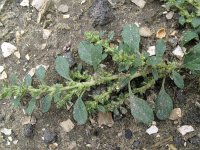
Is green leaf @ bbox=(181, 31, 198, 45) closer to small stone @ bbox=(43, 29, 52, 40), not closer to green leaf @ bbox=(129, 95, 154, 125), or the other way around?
green leaf @ bbox=(129, 95, 154, 125)

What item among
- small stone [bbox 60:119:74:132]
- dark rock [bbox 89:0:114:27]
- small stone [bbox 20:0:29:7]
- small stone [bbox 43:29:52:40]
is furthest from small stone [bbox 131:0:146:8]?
small stone [bbox 60:119:74:132]

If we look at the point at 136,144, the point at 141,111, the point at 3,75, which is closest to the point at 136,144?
the point at 136,144

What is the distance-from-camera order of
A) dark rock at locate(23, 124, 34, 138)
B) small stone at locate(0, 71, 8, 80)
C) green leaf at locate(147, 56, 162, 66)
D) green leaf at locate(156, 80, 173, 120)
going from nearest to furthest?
green leaf at locate(147, 56, 162, 66), green leaf at locate(156, 80, 173, 120), dark rock at locate(23, 124, 34, 138), small stone at locate(0, 71, 8, 80)

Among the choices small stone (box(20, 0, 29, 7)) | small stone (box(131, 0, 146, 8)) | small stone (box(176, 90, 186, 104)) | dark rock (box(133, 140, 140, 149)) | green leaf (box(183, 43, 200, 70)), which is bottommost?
dark rock (box(133, 140, 140, 149))

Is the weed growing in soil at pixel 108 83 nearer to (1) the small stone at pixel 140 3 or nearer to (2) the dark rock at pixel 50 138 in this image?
(2) the dark rock at pixel 50 138

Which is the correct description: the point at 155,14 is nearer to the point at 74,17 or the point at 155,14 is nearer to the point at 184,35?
the point at 184,35

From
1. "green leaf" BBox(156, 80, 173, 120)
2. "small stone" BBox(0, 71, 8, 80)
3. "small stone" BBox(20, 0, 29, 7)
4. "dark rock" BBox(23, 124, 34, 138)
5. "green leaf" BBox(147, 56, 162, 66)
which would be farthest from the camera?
"small stone" BBox(20, 0, 29, 7)
